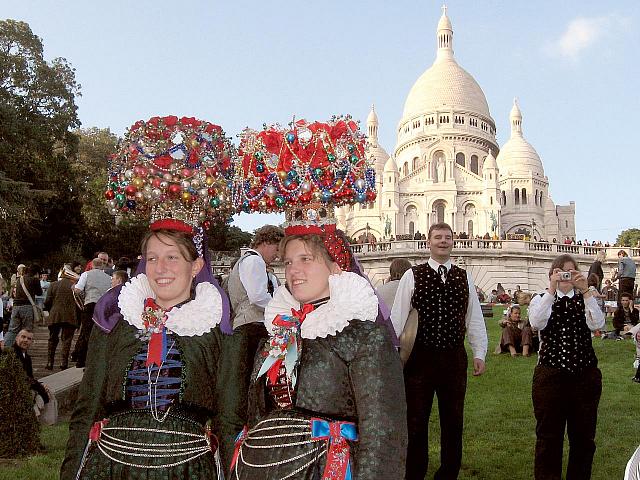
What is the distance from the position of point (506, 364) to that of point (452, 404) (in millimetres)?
7120

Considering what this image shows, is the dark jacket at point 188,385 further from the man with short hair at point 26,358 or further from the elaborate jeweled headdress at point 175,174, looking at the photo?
the man with short hair at point 26,358

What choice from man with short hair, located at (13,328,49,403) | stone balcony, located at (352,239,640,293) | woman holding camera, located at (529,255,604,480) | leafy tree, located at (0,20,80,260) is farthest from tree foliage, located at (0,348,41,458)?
stone balcony, located at (352,239,640,293)

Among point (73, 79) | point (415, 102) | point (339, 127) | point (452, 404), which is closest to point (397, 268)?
point (452, 404)

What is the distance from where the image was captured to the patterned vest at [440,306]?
5766mm

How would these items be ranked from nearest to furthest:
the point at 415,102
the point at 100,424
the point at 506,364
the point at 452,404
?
the point at 100,424 < the point at 452,404 < the point at 506,364 < the point at 415,102

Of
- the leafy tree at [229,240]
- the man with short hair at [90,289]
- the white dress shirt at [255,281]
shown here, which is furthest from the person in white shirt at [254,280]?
the leafy tree at [229,240]

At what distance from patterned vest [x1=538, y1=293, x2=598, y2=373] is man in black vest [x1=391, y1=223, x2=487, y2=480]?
2.03ft

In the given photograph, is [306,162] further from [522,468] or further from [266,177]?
[522,468]

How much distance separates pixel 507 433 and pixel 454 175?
73891 millimetres

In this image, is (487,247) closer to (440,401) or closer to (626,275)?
(626,275)

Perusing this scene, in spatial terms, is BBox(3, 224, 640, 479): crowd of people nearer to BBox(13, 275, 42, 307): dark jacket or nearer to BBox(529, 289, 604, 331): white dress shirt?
BBox(529, 289, 604, 331): white dress shirt

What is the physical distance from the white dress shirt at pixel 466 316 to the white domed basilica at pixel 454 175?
209 ft

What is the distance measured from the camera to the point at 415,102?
93.2 meters

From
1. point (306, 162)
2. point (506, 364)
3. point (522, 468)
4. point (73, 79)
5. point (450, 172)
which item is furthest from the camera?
point (450, 172)
